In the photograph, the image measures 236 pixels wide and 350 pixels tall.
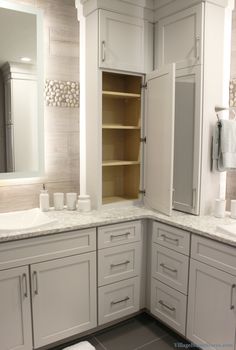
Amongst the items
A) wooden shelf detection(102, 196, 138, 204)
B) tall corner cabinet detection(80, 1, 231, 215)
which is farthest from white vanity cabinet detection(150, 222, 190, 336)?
wooden shelf detection(102, 196, 138, 204)

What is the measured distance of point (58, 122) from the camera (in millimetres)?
2465

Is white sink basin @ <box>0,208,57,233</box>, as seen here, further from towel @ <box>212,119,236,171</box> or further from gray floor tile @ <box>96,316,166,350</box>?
towel @ <box>212,119,236,171</box>

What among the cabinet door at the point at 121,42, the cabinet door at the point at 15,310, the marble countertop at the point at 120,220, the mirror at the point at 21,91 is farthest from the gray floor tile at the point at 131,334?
the cabinet door at the point at 121,42

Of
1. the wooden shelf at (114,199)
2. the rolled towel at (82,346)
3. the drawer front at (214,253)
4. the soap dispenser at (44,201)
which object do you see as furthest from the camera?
the wooden shelf at (114,199)

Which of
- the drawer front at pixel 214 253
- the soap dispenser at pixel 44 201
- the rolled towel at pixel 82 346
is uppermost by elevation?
the soap dispenser at pixel 44 201

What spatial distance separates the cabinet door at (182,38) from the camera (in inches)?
85.8

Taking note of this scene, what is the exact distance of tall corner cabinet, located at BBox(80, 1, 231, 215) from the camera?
2199 millimetres

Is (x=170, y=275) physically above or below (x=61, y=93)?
below

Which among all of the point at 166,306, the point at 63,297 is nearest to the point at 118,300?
the point at 166,306

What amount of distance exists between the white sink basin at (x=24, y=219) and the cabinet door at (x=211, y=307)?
1.00 meters

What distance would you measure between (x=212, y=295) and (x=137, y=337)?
710mm

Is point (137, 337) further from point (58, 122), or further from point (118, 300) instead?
point (58, 122)

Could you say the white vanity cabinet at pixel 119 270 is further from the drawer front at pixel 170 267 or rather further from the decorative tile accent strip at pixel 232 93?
the decorative tile accent strip at pixel 232 93

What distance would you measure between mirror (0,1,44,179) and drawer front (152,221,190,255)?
988 millimetres
